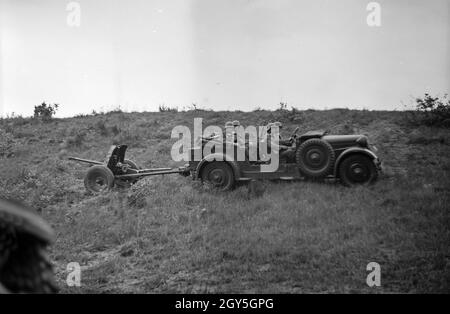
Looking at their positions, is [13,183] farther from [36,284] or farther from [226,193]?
[36,284]

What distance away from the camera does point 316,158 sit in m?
9.74

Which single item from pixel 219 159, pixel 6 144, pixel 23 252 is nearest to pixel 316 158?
pixel 219 159

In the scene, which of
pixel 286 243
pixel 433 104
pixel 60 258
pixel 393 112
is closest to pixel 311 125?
pixel 393 112

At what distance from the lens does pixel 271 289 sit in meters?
5.19

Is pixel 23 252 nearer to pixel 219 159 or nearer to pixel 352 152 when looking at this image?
pixel 219 159

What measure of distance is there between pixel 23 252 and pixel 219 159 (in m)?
7.66

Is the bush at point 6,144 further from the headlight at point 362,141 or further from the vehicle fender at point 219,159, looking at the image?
the headlight at point 362,141

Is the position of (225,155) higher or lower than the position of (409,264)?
higher

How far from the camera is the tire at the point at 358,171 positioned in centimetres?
950

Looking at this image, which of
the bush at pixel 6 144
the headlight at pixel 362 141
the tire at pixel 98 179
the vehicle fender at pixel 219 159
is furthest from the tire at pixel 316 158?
the bush at pixel 6 144

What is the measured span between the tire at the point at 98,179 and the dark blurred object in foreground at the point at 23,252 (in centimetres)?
859

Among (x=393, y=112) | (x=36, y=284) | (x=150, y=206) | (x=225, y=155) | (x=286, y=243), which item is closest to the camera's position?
(x=36, y=284)

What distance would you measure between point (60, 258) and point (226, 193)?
156 inches

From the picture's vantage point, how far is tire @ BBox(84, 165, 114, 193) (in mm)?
11000
